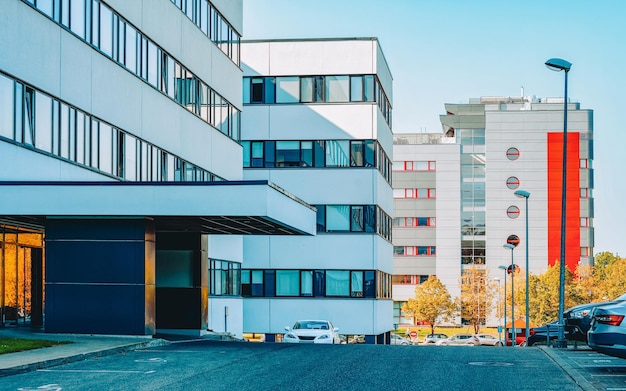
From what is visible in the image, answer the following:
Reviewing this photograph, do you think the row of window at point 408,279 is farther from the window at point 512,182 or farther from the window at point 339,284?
the window at point 339,284

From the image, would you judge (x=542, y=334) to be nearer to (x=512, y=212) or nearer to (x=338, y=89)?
(x=338, y=89)

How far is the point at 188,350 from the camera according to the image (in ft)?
78.6

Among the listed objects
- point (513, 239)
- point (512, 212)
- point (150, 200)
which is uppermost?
point (512, 212)

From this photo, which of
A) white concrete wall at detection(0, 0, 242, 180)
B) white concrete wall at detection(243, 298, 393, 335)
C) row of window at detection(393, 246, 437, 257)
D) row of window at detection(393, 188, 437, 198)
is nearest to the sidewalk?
white concrete wall at detection(0, 0, 242, 180)

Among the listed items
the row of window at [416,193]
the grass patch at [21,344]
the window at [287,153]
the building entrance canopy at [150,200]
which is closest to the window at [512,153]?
the row of window at [416,193]

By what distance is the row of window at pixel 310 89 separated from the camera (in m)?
55.0

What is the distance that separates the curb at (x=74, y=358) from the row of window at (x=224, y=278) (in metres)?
16.3

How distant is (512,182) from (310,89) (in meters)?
75.2

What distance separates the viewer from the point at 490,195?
128m

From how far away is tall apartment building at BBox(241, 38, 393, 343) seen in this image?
2149 inches

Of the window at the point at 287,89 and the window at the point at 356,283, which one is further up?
the window at the point at 287,89

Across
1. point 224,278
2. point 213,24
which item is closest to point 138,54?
point 213,24

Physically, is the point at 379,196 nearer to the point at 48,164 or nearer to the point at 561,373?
the point at 48,164

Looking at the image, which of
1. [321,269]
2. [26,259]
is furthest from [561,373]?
[321,269]
